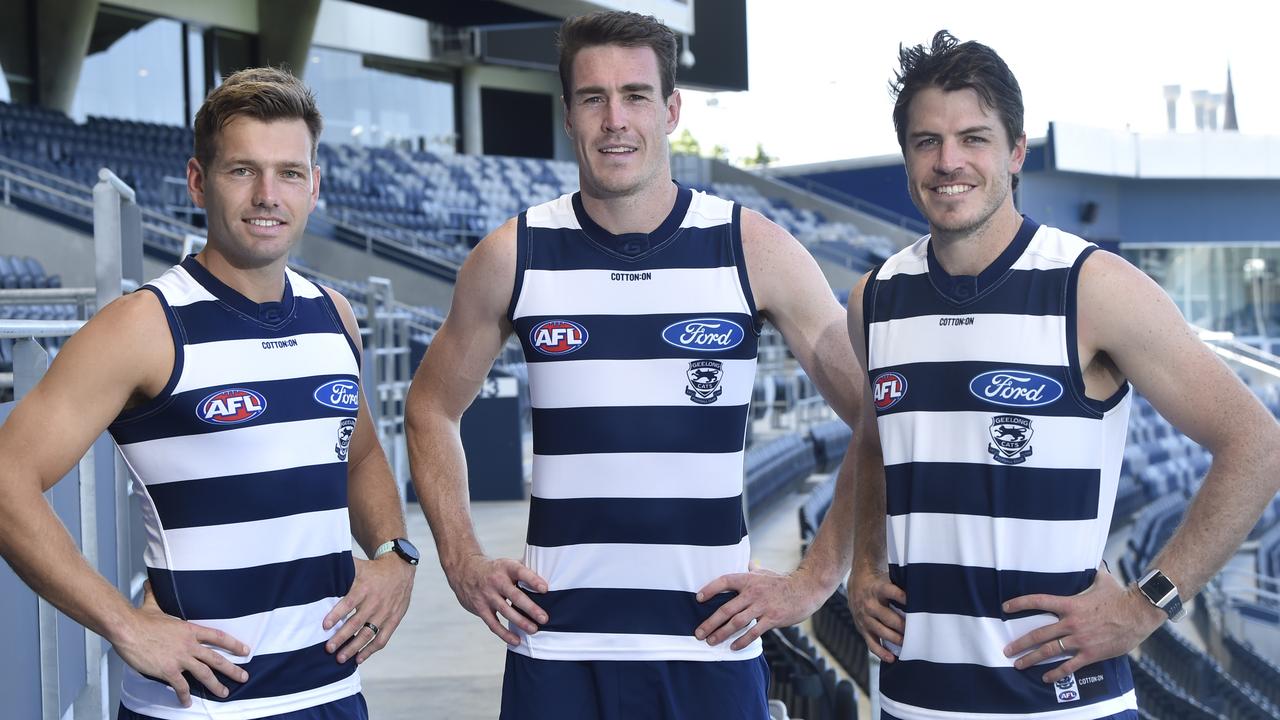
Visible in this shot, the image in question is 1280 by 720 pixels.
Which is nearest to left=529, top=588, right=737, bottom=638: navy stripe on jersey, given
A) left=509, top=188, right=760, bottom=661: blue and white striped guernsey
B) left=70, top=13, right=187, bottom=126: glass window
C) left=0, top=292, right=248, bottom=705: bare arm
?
left=509, top=188, right=760, bottom=661: blue and white striped guernsey

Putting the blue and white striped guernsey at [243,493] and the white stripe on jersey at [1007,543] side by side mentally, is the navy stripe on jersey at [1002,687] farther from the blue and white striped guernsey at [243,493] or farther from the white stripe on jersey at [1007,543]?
the blue and white striped guernsey at [243,493]

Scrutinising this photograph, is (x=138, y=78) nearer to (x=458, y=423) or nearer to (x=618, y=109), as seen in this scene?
(x=458, y=423)

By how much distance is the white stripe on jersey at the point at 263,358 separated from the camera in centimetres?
189

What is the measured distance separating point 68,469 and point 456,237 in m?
17.2

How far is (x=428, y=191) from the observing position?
1958cm

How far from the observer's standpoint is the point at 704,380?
220cm

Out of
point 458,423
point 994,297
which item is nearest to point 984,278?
point 994,297

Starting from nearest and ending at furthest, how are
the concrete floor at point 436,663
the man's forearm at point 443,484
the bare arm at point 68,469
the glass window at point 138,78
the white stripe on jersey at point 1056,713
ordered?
the bare arm at point 68,469
the white stripe on jersey at point 1056,713
the man's forearm at point 443,484
the concrete floor at point 436,663
the glass window at point 138,78

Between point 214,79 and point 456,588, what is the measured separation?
704 inches

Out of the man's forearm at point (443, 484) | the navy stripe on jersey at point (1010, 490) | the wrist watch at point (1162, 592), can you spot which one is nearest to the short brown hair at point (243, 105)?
the man's forearm at point (443, 484)

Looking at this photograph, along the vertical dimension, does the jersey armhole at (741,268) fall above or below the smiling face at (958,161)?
below

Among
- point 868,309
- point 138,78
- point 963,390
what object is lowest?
point 963,390

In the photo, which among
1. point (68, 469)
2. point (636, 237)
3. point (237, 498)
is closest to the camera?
point (68, 469)

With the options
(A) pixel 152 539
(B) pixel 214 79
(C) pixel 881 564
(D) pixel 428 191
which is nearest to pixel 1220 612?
(C) pixel 881 564
